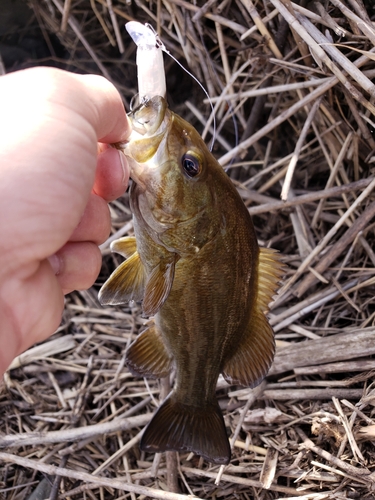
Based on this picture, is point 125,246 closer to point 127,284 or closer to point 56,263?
point 127,284

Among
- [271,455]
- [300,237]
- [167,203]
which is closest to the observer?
[167,203]

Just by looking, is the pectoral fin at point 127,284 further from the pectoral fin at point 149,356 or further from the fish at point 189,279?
the pectoral fin at point 149,356

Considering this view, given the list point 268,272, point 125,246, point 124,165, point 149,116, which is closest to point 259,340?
point 268,272

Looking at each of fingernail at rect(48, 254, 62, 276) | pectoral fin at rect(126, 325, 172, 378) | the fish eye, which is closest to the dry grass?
pectoral fin at rect(126, 325, 172, 378)

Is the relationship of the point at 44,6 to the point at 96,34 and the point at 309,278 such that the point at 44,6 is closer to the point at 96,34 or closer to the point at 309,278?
the point at 96,34

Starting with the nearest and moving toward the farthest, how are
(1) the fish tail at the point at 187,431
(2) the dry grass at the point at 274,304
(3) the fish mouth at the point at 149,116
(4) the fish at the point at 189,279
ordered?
(3) the fish mouth at the point at 149,116 < (4) the fish at the point at 189,279 < (1) the fish tail at the point at 187,431 < (2) the dry grass at the point at 274,304

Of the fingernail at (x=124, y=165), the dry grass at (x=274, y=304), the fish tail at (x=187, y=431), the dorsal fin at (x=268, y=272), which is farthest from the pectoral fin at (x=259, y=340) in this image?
the fingernail at (x=124, y=165)

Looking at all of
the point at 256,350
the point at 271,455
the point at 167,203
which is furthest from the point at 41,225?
the point at 271,455
